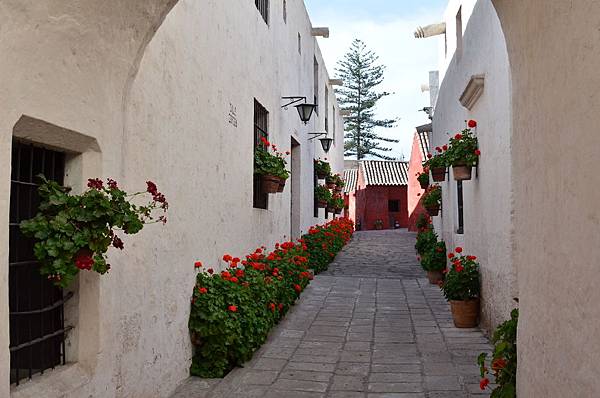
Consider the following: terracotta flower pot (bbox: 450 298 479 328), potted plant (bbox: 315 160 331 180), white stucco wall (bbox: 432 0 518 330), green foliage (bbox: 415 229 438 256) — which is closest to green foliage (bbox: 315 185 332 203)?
potted plant (bbox: 315 160 331 180)

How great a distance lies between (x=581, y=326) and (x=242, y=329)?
3493 millimetres

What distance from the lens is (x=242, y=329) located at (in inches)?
209

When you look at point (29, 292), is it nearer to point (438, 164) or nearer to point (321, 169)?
point (438, 164)

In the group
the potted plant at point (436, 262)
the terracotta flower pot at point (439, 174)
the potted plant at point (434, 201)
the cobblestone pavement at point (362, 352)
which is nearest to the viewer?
the cobblestone pavement at point (362, 352)

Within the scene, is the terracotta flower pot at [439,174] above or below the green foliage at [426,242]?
above

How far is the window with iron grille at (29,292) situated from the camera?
2801mm

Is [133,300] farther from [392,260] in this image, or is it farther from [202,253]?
[392,260]

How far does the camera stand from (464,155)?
692cm

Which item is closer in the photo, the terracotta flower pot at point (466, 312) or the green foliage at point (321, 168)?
the terracotta flower pot at point (466, 312)

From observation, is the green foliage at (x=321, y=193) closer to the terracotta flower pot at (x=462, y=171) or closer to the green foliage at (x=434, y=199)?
the green foliage at (x=434, y=199)

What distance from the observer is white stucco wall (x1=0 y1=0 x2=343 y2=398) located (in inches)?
101

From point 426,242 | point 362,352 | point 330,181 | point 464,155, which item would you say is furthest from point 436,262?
point 330,181

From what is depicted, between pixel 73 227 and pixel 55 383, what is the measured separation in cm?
78

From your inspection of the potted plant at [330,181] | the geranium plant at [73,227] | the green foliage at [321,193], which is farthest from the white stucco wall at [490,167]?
the potted plant at [330,181]
